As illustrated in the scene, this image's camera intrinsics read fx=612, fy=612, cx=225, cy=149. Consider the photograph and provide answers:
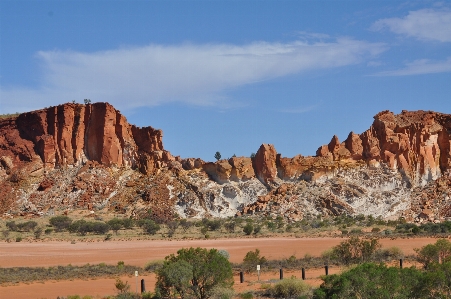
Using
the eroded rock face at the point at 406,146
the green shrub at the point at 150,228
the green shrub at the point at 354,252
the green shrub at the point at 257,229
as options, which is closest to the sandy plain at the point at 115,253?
the green shrub at the point at 354,252

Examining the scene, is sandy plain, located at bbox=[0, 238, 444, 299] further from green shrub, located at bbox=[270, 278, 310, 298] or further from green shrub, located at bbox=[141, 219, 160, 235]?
green shrub, located at bbox=[141, 219, 160, 235]

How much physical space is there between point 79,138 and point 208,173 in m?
18.5

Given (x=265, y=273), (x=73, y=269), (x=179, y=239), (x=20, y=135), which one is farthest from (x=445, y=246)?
(x=20, y=135)

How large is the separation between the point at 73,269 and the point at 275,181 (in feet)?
153

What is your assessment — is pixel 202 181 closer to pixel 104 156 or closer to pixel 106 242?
pixel 104 156

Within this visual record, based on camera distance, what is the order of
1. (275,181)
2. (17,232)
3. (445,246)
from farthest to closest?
(275,181) → (17,232) → (445,246)

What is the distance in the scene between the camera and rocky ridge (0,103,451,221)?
236ft

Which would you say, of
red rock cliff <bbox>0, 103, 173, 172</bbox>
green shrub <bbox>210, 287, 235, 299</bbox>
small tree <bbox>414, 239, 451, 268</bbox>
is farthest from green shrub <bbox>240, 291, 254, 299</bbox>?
red rock cliff <bbox>0, 103, 173, 172</bbox>

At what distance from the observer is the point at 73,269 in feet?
107

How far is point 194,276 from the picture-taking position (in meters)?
20.6

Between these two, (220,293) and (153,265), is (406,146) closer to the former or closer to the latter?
(153,265)

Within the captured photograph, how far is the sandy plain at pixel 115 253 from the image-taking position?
25219 mm

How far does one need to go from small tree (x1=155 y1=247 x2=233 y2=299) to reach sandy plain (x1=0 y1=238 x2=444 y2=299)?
304cm

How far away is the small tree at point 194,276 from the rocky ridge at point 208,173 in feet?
161
